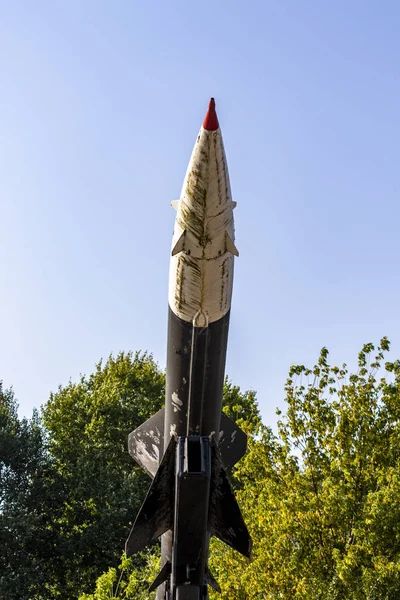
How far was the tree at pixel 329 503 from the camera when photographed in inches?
390

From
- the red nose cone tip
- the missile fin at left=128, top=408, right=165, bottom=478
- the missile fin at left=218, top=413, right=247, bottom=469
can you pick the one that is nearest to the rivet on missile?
the red nose cone tip

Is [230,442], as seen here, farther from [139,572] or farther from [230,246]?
[139,572]

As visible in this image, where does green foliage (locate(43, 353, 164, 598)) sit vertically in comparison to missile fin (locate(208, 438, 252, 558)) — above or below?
above

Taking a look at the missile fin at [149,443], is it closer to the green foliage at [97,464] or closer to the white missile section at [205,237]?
the white missile section at [205,237]

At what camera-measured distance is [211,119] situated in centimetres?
482

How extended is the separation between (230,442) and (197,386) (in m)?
1.67

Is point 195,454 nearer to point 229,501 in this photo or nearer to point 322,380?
point 229,501

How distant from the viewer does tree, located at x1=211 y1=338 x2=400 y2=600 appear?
32.5ft

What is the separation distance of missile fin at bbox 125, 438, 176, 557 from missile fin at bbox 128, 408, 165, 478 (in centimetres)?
132

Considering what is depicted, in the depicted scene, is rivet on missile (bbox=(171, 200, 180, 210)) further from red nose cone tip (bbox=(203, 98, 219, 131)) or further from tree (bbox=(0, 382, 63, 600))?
tree (bbox=(0, 382, 63, 600))

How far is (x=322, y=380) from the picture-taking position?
11.8 m

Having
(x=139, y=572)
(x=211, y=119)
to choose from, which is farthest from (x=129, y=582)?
(x=211, y=119)

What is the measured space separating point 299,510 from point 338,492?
2.78 ft

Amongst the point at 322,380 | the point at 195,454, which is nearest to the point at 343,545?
the point at 322,380
